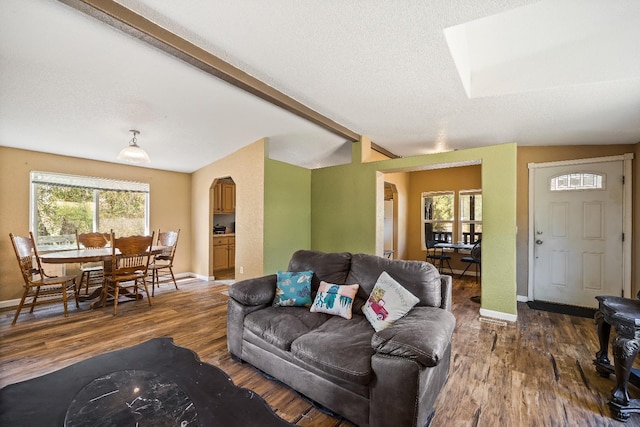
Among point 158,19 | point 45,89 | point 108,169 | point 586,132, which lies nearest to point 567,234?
point 586,132

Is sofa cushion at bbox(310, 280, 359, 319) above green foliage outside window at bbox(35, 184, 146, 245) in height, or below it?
below

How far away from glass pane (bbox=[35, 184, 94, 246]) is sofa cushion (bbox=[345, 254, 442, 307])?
4851mm

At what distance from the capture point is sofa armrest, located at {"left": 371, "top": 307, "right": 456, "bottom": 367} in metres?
1.41

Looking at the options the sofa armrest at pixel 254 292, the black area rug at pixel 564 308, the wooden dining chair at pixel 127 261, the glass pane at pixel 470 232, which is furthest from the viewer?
the glass pane at pixel 470 232

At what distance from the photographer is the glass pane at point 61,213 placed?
413 cm

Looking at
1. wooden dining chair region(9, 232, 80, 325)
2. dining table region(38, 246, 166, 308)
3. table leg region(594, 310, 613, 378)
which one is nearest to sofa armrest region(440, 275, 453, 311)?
table leg region(594, 310, 613, 378)

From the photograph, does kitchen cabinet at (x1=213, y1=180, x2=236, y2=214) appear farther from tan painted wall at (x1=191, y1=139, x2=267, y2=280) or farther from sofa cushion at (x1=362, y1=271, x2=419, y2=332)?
sofa cushion at (x1=362, y1=271, x2=419, y2=332)

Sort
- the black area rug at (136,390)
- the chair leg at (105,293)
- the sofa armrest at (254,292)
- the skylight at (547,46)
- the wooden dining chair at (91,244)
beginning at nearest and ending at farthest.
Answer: the black area rug at (136,390) → the skylight at (547,46) → the sofa armrest at (254,292) → the chair leg at (105,293) → the wooden dining chair at (91,244)

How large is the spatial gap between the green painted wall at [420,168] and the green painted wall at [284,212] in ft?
0.66

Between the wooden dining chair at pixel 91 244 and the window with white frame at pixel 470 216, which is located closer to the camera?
the wooden dining chair at pixel 91 244

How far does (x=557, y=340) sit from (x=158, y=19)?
15.8 ft

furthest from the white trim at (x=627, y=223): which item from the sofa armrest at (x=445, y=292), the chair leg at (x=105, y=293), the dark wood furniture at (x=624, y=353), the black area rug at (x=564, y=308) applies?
the chair leg at (x=105, y=293)

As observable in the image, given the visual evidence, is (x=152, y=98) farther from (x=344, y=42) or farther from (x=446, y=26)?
(x=446, y=26)

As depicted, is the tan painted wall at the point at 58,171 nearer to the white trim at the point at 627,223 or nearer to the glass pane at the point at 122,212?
the glass pane at the point at 122,212
